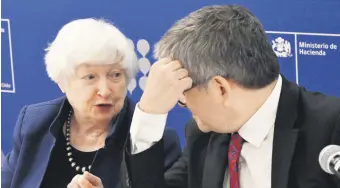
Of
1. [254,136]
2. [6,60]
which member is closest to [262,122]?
[254,136]

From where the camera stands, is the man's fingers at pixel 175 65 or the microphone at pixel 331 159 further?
the man's fingers at pixel 175 65

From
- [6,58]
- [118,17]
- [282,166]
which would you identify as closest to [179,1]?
[118,17]

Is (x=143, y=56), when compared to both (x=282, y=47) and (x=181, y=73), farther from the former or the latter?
(x=181, y=73)

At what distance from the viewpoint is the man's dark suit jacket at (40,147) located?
210 centimetres

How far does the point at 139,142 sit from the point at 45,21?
4.44 feet

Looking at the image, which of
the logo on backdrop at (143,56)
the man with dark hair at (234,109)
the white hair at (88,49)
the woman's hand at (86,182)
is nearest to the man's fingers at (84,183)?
the woman's hand at (86,182)

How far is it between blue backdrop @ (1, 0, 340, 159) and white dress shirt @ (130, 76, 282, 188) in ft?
2.44

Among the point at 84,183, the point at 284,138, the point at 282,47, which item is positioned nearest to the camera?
the point at 284,138

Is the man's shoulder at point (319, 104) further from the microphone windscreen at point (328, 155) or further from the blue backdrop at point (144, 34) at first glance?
the blue backdrop at point (144, 34)

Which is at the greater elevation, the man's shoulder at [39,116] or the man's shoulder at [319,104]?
the man's shoulder at [319,104]

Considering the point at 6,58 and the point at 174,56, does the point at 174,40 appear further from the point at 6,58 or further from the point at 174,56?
the point at 6,58

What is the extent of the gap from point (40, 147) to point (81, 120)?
0.53 feet

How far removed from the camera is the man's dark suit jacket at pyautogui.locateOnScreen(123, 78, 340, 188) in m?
1.59

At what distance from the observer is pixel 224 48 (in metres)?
1.52
